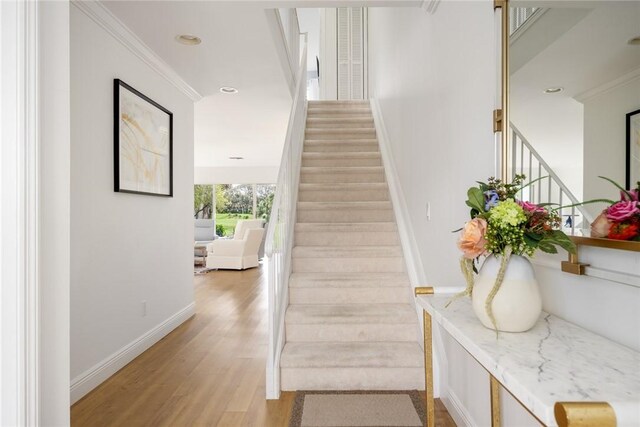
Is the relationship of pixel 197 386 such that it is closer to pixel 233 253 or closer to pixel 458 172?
pixel 458 172

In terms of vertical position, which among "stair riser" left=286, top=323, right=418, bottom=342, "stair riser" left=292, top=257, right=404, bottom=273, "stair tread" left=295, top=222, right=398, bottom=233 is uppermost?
"stair tread" left=295, top=222, right=398, bottom=233

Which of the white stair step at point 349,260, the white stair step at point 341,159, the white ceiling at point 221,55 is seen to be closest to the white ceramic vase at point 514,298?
the white stair step at point 349,260

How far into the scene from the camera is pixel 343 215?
383 centimetres

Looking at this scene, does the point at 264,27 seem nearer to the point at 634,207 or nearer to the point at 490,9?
the point at 490,9

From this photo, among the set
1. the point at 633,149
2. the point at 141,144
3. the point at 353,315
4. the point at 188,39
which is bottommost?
the point at 353,315

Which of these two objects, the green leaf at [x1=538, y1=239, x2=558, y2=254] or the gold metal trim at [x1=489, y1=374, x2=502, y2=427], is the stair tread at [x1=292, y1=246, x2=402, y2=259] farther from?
the green leaf at [x1=538, y1=239, x2=558, y2=254]

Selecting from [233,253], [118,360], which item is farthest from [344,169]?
[233,253]

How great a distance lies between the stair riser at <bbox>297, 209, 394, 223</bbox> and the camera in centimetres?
376

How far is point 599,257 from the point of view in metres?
1.04

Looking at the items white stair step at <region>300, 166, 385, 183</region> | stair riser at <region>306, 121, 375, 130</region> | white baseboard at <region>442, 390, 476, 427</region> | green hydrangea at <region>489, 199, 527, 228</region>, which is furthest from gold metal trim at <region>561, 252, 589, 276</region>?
stair riser at <region>306, 121, 375, 130</region>

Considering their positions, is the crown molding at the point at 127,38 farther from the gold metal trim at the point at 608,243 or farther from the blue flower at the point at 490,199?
the gold metal trim at the point at 608,243

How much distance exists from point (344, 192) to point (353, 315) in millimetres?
1667

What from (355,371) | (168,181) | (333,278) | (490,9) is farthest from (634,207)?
(168,181)

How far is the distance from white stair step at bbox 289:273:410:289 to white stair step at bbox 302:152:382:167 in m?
1.85
